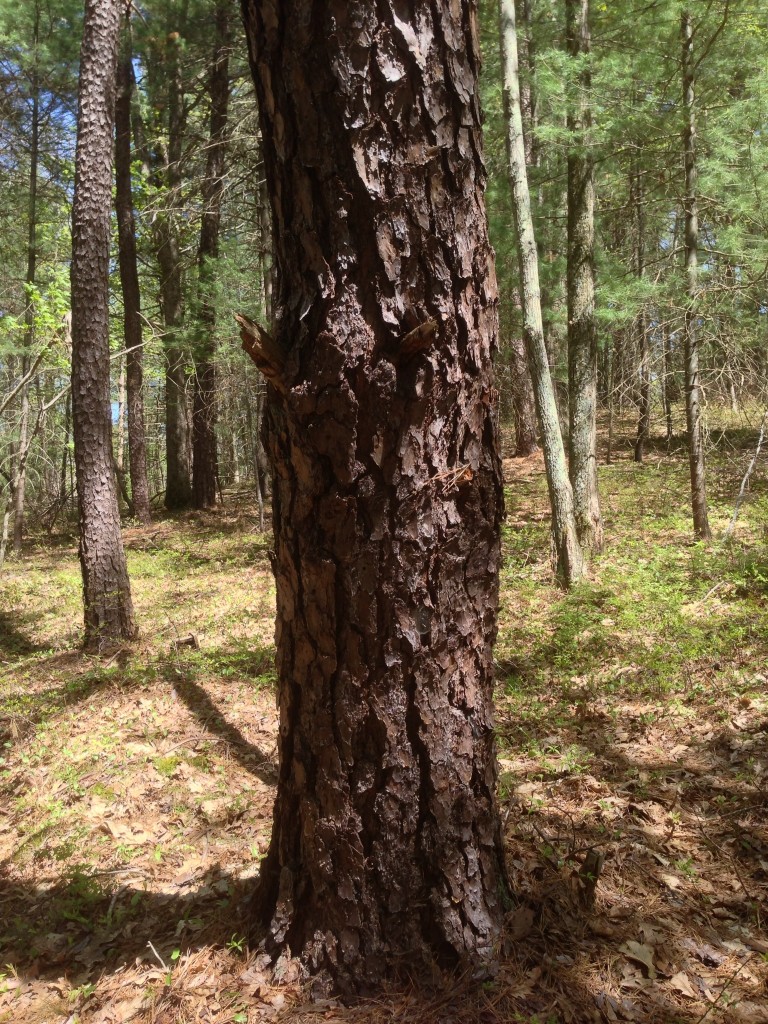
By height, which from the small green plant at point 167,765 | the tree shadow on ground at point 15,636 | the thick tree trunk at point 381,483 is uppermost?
the thick tree trunk at point 381,483

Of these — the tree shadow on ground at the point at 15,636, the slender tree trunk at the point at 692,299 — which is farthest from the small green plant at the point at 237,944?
the slender tree trunk at the point at 692,299

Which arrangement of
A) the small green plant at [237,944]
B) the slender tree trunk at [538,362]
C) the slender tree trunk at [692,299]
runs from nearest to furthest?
the small green plant at [237,944] < the slender tree trunk at [538,362] < the slender tree trunk at [692,299]

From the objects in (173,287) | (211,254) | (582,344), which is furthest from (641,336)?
(173,287)

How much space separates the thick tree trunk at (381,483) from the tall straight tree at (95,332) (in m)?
5.28

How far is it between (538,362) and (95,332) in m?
4.75

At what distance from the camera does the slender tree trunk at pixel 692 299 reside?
25.1 feet

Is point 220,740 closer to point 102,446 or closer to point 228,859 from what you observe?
point 228,859

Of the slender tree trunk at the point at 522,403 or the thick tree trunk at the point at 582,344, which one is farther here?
the slender tree trunk at the point at 522,403

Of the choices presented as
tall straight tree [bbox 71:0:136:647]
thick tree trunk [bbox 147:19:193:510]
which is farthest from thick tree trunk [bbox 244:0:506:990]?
thick tree trunk [bbox 147:19:193:510]

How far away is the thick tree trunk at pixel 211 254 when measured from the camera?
1133 centimetres

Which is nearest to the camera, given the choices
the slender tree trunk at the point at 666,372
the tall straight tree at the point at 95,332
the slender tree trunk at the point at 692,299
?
the tall straight tree at the point at 95,332

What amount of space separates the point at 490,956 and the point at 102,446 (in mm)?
6080

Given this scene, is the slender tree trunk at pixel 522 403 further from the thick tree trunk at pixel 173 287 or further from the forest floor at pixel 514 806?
the thick tree trunk at pixel 173 287

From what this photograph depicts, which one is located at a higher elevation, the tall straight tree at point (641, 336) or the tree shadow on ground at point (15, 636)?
the tall straight tree at point (641, 336)
